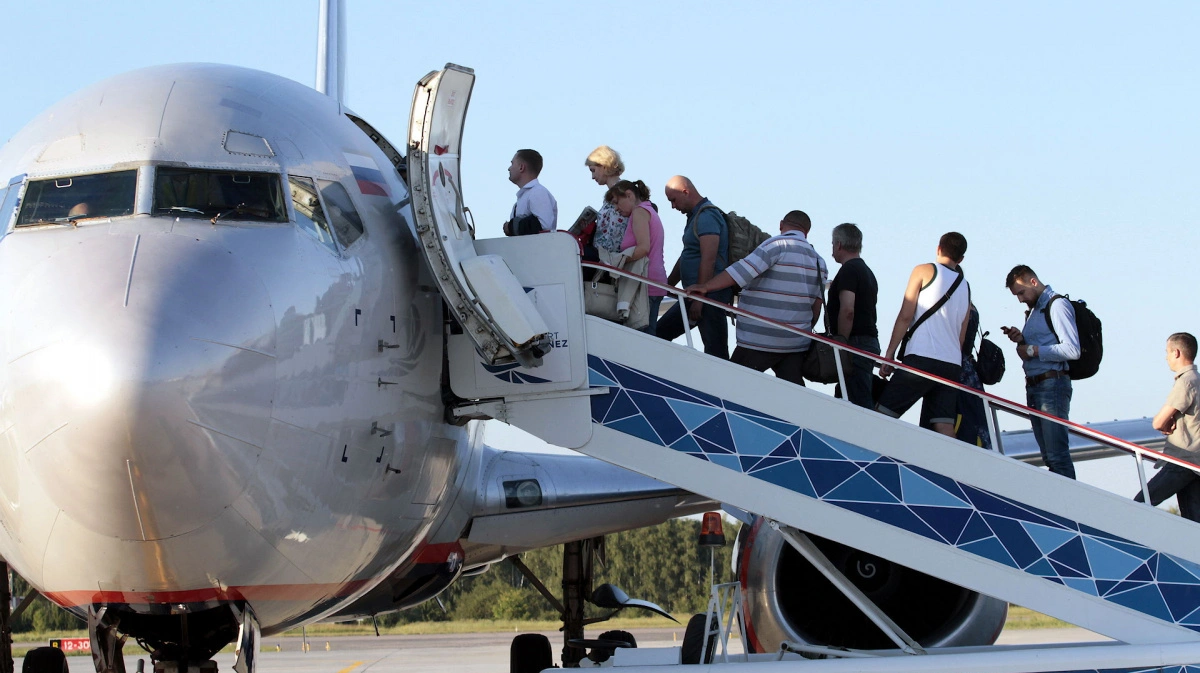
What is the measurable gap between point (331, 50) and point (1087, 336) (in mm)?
9472

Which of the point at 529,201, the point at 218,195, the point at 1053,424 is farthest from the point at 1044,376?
the point at 218,195

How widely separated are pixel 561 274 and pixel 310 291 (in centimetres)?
153

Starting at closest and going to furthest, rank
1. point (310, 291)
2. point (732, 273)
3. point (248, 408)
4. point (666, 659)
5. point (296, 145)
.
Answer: point (248, 408)
point (310, 291)
point (296, 145)
point (732, 273)
point (666, 659)

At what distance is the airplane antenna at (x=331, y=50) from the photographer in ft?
48.4

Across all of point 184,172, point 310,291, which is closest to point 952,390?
point 310,291

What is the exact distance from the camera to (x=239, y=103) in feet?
21.6

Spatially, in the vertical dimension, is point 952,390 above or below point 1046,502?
above

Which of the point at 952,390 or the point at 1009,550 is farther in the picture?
the point at 952,390

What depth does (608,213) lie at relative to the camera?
8.41m

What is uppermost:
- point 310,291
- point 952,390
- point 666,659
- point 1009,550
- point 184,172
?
point 184,172

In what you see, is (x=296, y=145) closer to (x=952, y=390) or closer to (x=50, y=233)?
(x=50, y=233)

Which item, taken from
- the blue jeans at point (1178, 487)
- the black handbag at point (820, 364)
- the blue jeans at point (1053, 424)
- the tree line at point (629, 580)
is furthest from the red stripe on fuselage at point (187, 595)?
the tree line at point (629, 580)

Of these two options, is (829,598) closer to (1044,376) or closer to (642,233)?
(1044,376)

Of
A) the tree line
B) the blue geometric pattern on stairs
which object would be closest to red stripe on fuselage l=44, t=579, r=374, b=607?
the blue geometric pattern on stairs
